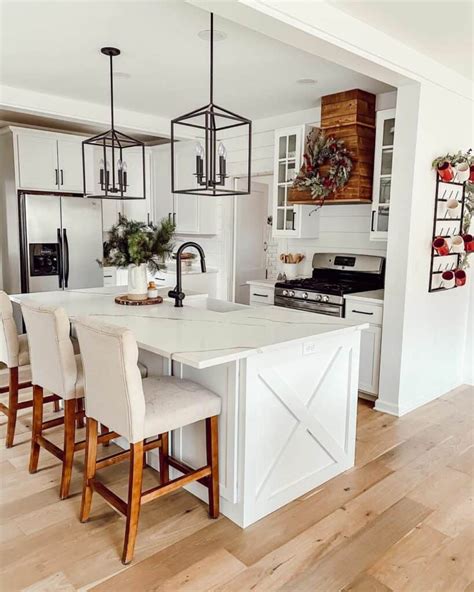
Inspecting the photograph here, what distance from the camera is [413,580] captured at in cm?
→ 203

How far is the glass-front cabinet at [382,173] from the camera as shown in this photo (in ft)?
13.3

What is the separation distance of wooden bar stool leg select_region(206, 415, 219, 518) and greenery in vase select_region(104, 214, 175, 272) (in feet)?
4.32

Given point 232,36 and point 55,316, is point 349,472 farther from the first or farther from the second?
point 232,36

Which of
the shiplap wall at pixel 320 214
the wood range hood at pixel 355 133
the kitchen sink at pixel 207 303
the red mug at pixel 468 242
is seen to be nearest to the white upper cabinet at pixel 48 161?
the shiplap wall at pixel 320 214

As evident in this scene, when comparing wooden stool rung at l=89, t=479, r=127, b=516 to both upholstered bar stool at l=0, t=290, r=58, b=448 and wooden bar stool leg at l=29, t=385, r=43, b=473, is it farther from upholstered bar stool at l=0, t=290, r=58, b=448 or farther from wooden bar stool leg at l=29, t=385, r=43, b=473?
upholstered bar stool at l=0, t=290, r=58, b=448

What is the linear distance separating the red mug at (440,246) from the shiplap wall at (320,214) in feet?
2.50

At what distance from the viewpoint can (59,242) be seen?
5238 millimetres

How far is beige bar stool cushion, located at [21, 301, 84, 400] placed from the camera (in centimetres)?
250

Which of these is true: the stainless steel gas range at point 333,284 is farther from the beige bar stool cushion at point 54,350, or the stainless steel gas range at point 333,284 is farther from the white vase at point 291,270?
the beige bar stool cushion at point 54,350

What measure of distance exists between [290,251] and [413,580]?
372 cm

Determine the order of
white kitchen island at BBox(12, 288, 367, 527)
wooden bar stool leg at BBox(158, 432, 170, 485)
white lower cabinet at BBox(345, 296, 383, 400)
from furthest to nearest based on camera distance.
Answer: white lower cabinet at BBox(345, 296, 383, 400) < wooden bar stool leg at BBox(158, 432, 170, 485) < white kitchen island at BBox(12, 288, 367, 527)

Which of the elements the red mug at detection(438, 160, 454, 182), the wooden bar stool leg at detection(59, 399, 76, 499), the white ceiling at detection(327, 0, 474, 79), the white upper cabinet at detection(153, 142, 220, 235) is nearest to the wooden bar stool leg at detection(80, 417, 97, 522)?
the wooden bar stool leg at detection(59, 399, 76, 499)

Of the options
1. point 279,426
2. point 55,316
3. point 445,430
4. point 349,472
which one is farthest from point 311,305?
point 55,316

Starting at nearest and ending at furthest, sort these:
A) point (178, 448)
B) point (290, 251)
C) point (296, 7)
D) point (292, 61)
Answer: point (296, 7)
point (178, 448)
point (292, 61)
point (290, 251)
